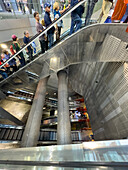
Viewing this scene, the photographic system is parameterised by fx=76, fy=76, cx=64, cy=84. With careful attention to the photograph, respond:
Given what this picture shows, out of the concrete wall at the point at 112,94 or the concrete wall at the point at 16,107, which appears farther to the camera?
the concrete wall at the point at 16,107

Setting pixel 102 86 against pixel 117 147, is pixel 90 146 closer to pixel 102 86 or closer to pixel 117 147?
pixel 117 147

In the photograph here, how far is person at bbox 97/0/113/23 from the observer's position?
296 centimetres

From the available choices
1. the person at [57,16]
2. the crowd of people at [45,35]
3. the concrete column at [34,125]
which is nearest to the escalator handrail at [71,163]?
the crowd of people at [45,35]

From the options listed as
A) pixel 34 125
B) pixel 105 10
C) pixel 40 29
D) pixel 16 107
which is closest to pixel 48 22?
pixel 40 29

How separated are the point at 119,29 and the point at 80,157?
14.3ft

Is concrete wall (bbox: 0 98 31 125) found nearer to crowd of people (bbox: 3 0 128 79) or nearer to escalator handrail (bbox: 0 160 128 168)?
crowd of people (bbox: 3 0 128 79)

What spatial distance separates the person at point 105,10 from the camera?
9.72 feet

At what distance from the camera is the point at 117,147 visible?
3.72 feet

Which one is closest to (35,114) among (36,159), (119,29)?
(36,159)

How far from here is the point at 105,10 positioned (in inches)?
119

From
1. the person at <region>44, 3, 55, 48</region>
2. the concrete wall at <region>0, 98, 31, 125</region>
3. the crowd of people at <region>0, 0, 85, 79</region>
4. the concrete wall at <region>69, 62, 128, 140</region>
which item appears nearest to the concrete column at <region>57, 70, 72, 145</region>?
the concrete wall at <region>69, 62, 128, 140</region>

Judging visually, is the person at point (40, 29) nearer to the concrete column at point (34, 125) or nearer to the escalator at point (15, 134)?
the concrete column at point (34, 125)

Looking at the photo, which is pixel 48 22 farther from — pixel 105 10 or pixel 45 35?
pixel 105 10

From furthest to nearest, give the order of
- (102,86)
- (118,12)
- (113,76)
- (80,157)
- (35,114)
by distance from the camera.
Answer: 1. (35,114)
2. (102,86)
3. (113,76)
4. (118,12)
5. (80,157)
